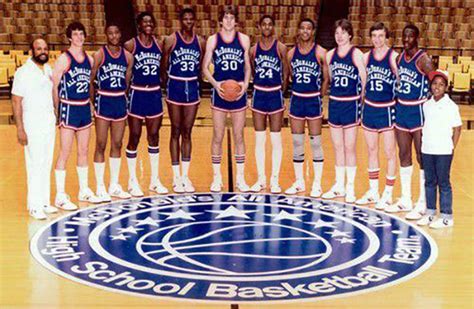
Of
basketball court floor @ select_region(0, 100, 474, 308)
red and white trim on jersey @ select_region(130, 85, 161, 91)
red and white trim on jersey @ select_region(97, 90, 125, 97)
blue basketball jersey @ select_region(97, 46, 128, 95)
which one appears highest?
blue basketball jersey @ select_region(97, 46, 128, 95)

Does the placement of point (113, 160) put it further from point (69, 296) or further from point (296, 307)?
point (296, 307)

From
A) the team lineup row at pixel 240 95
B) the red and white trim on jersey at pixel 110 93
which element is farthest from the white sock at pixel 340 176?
the red and white trim on jersey at pixel 110 93

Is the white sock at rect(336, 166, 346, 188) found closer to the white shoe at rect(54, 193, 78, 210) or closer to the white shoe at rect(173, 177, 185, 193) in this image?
the white shoe at rect(173, 177, 185, 193)

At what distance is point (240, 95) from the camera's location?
22.3 feet

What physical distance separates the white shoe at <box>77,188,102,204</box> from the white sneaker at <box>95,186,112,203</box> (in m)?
0.03

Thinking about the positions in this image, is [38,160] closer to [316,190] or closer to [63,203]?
[63,203]

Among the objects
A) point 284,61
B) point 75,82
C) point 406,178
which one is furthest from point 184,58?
point 406,178

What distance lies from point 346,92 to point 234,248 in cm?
189

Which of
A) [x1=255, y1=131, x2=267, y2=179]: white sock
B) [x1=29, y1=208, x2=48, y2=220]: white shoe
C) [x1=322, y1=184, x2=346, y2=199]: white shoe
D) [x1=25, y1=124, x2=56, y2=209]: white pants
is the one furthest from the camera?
[x1=255, y1=131, x2=267, y2=179]: white sock

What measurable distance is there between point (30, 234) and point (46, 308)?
1597 mm

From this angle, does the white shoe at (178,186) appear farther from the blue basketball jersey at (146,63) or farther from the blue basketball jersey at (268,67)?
the blue basketball jersey at (268,67)

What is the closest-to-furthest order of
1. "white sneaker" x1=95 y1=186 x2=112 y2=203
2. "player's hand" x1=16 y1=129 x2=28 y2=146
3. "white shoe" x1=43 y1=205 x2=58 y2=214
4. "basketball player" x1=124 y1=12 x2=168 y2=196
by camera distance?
1. "player's hand" x1=16 y1=129 x2=28 y2=146
2. "white shoe" x1=43 y1=205 x2=58 y2=214
3. "basketball player" x1=124 y1=12 x2=168 y2=196
4. "white sneaker" x1=95 y1=186 x2=112 y2=203

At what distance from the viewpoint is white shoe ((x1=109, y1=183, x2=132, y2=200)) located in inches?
269

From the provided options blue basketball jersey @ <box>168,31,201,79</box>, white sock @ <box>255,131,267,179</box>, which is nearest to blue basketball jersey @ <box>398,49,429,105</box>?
Answer: white sock @ <box>255,131,267,179</box>
